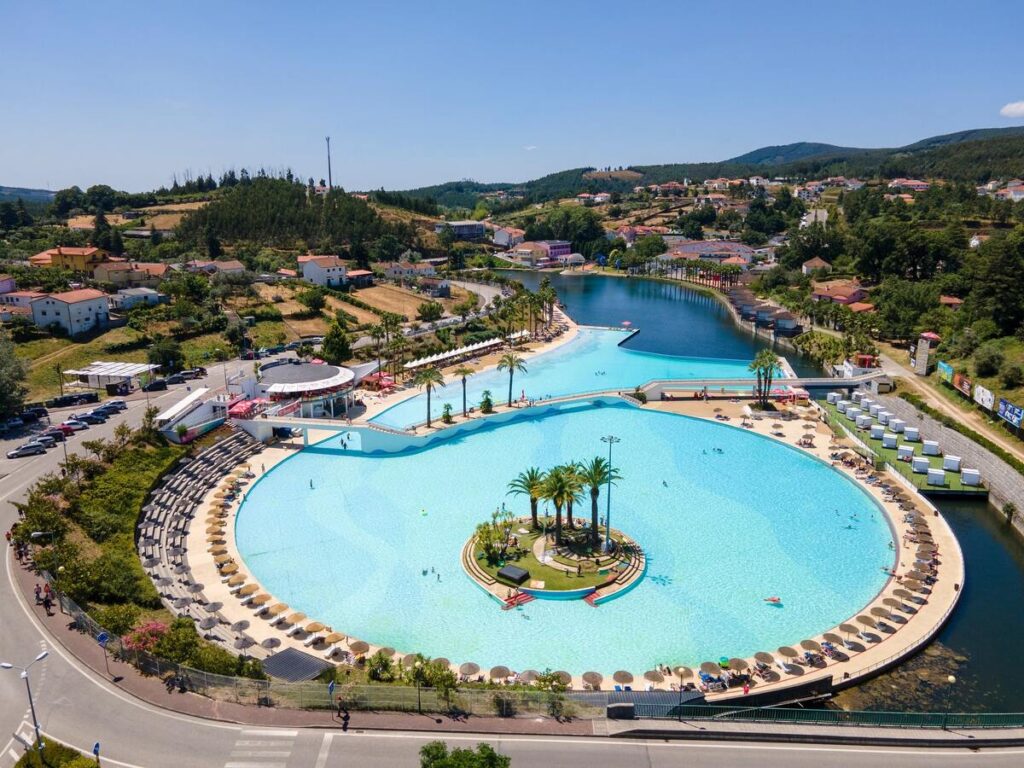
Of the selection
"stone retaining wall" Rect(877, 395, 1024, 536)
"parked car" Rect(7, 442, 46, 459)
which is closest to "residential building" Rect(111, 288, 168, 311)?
"parked car" Rect(7, 442, 46, 459)

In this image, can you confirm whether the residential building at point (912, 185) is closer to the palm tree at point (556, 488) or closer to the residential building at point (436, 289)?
the residential building at point (436, 289)

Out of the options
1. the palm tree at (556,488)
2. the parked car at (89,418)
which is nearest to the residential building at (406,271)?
the parked car at (89,418)

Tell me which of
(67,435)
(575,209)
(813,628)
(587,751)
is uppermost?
(575,209)

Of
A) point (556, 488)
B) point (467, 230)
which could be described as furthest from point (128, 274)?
point (467, 230)

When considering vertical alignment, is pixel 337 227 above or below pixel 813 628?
Result: above

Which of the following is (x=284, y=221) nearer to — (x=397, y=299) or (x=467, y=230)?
(x=397, y=299)

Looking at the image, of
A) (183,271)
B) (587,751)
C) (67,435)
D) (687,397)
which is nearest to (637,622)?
(587,751)

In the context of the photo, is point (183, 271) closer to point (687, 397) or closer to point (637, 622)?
point (687, 397)

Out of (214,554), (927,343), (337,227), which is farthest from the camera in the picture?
(337,227)
